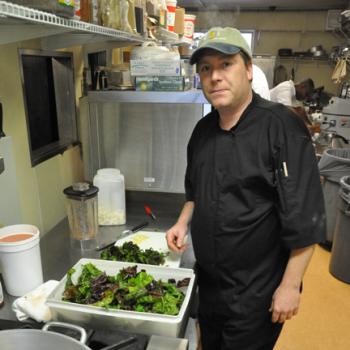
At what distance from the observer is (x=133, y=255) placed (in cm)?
116

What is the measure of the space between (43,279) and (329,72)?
6.87 m

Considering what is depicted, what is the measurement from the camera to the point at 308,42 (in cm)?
657

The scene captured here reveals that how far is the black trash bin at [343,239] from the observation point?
8.16ft

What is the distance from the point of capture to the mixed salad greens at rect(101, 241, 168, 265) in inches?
45.1

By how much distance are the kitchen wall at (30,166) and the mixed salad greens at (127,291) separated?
484mm

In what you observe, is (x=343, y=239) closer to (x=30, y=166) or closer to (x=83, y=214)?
(x=83, y=214)

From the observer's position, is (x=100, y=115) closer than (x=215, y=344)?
No

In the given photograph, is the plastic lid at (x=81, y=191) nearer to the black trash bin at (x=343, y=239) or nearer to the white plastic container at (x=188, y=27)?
the white plastic container at (x=188, y=27)

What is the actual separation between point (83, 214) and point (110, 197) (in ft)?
0.53

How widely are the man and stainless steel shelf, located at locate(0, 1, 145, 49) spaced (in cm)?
36

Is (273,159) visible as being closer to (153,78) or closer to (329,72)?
(153,78)

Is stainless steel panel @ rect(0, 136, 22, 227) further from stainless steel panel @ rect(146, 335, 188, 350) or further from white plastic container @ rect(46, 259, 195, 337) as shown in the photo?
stainless steel panel @ rect(146, 335, 188, 350)

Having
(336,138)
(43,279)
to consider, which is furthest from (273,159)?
(336,138)

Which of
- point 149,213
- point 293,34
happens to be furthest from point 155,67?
point 293,34
